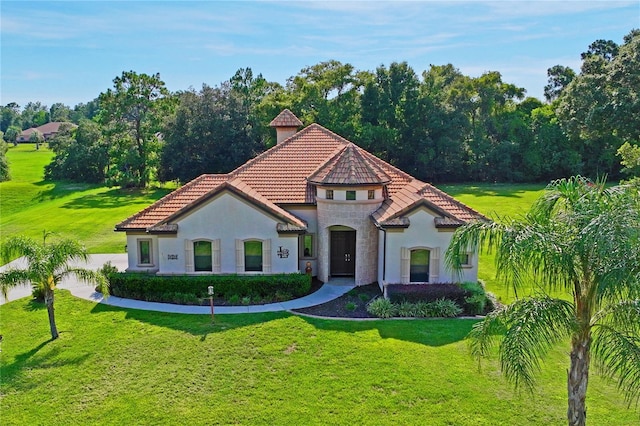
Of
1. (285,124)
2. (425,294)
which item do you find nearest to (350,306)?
(425,294)

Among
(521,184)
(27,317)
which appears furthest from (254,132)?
(27,317)

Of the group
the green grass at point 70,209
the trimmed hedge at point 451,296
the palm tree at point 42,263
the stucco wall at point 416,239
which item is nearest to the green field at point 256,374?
the trimmed hedge at point 451,296

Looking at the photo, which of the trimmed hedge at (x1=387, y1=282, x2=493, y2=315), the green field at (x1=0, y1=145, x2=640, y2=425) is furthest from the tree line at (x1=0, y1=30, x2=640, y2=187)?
the green field at (x1=0, y1=145, x2=640, y2=425)

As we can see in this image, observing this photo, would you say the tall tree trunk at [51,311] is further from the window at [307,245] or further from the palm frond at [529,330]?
the palm frond at [529,330]

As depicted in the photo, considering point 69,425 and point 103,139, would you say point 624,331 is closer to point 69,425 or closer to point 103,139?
point 69,425

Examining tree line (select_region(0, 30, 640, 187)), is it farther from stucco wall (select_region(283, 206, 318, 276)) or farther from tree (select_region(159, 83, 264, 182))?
stucco wall (select_region(283, 206, 318, 276))
